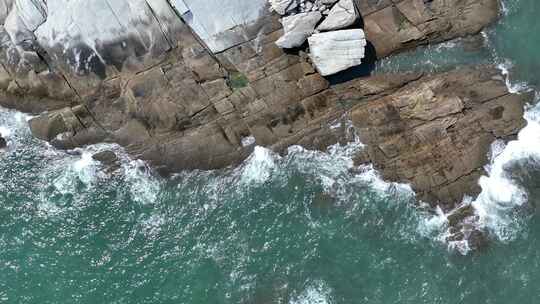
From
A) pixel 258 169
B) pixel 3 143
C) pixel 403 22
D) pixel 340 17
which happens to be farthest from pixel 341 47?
pixel 3 143

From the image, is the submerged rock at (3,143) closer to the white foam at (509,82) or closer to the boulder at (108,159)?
the boulder at (108,159)

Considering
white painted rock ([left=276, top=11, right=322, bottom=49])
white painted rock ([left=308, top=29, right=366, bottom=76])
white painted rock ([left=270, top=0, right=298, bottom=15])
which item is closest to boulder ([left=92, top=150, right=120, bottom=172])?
white painted rock ([left=276, top=11, right=322, bottom=49])

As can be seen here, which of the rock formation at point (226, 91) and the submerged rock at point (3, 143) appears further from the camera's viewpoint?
the submerged rock at point (3, 143)

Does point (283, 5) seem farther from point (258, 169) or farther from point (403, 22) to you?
point (258, 169)

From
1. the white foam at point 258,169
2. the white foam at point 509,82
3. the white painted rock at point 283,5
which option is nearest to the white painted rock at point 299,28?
the white painted rock at point 283,5

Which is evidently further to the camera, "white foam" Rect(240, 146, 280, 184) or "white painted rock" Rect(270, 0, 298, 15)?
"white foam" Rect(240, 146, 280, 184)

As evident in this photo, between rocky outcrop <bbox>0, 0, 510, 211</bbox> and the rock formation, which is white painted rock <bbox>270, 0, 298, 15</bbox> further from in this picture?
rocky outcrop <bbox>0, 0, 510, 211</bbox>

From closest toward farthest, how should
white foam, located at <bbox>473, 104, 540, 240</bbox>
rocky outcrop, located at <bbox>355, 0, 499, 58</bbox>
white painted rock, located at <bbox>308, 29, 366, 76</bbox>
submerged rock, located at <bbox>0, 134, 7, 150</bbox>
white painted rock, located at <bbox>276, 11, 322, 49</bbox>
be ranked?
white painted rock, located at <bbox>308, 29, 366, 76</bbox>
white painted rock, located at <bbox>276, 11, 322, 49</bbox>
white foam, located at <bbox>473, 104, 540, 240</bbox>
rocky outcrop, located at <bbox>355, 0, 499, 58</bbox>
submerged rock, located at <bbox>0, 134, 7, 150</bbox>
